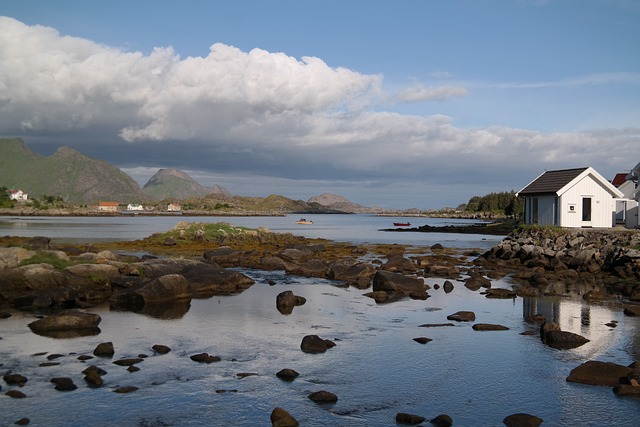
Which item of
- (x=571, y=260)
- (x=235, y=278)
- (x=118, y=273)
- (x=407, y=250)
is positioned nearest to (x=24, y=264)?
(x=118, y=273)

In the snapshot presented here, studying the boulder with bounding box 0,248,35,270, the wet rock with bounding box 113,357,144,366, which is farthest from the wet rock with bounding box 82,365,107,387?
the boulder with bounding box 0,248,35,270

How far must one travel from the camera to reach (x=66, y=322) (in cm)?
1631

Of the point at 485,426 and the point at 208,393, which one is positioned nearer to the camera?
the point at 485,426

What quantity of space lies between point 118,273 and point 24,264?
367 centimetres

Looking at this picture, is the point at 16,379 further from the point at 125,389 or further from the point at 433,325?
the point at 433,325

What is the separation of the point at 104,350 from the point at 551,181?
125 ft

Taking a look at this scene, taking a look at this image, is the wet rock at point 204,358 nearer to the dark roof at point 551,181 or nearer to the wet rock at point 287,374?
the wet rock at point 287,374

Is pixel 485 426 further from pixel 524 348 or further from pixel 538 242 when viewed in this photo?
pixel 538 242

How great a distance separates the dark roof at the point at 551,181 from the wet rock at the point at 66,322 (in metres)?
34.0

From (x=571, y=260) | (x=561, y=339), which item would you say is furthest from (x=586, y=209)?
(x=561, y=339)

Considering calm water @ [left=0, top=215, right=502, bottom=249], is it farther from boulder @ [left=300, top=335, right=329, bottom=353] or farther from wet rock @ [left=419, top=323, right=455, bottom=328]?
boulder @ [left=300, top=335, right=329, bottom=353]

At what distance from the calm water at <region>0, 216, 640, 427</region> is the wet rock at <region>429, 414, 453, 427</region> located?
0.60 ft

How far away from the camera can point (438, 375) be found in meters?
12.6

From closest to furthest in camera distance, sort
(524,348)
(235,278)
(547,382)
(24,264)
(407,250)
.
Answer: (547,382) → (524,348) → (24,264) → (235,278) → (407,250)
